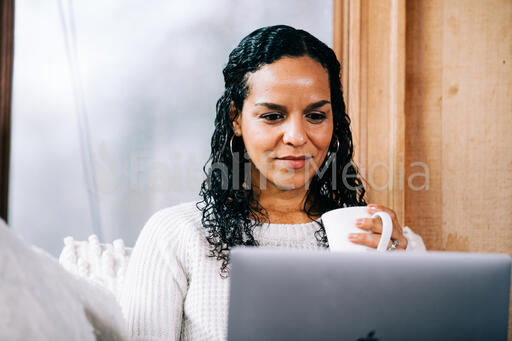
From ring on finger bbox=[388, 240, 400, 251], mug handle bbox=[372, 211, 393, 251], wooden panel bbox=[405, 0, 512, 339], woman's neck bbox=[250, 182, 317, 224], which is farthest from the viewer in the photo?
wooden panel bbox=[405, 0, 512, 339]

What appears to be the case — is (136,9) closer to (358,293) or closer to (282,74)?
(282,74)

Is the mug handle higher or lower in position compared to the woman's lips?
lower

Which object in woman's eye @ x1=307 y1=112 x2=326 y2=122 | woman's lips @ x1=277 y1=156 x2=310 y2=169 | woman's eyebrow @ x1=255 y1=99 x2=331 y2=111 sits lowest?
woman's lips @ x1=277 y1=156 x2=310 y2=169

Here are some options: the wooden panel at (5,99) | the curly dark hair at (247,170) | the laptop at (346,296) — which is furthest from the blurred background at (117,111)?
the laptop at (346,296)

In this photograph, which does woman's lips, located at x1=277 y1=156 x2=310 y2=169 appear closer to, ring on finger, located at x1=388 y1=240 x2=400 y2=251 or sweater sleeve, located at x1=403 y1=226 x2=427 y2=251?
ring on finger, located at x1=388 y1=240 x2=400 y2=251

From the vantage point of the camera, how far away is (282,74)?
3.42 feet

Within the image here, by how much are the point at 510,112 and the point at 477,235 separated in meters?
0.38

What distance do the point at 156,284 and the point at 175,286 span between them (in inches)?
1.8

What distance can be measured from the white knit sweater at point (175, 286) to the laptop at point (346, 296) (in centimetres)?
48

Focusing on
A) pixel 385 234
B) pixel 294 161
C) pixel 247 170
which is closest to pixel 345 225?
pixel 385 234

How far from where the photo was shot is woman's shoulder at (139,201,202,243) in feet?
3.38

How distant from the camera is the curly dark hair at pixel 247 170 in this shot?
106cm

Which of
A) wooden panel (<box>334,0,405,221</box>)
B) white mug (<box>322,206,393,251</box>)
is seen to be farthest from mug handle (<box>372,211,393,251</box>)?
wooden panel (<box>334,0,405,221</box>)

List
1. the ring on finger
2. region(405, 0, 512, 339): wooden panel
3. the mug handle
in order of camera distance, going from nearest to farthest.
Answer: the mug handle < the ring on finger < region(405, 0, 512, 339): wooden panel
